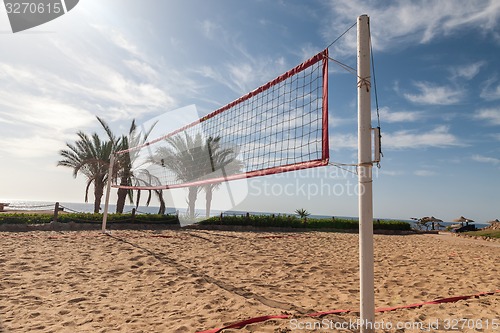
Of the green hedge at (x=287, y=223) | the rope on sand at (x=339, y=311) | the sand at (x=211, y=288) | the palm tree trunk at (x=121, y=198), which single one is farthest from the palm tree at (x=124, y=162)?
the rope on sand at (x=339, y=311)

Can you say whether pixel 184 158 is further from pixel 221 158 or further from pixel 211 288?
pixel 211 288

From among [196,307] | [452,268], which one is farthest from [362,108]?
[452,268]

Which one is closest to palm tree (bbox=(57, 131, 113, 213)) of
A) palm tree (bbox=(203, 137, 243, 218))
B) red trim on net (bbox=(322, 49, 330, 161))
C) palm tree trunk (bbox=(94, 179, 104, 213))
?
palm tree trunk (bbox=(94, 179, 104, 213))

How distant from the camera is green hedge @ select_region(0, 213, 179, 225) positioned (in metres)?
11.3

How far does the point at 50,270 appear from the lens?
5055 millimetres

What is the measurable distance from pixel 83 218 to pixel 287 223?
10533 millimetres

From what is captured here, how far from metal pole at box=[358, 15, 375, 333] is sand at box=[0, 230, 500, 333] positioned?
510 millimetres

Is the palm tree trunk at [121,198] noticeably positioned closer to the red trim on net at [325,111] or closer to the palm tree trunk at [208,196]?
the palm tree trunk at [208,196]

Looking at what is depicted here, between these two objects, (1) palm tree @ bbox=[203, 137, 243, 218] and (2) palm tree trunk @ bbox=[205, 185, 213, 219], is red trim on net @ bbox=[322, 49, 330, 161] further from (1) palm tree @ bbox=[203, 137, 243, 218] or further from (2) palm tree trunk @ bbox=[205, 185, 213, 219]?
(2) palm tree trunk @ bbox=[205, 185, 213, 219]

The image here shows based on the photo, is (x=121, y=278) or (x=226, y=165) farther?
(x=226, y=165)

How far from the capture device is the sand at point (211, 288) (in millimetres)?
3117

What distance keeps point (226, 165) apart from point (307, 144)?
14.5 m

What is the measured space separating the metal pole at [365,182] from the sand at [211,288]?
0.51 m

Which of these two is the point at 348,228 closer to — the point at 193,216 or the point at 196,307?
the point at 193,216
